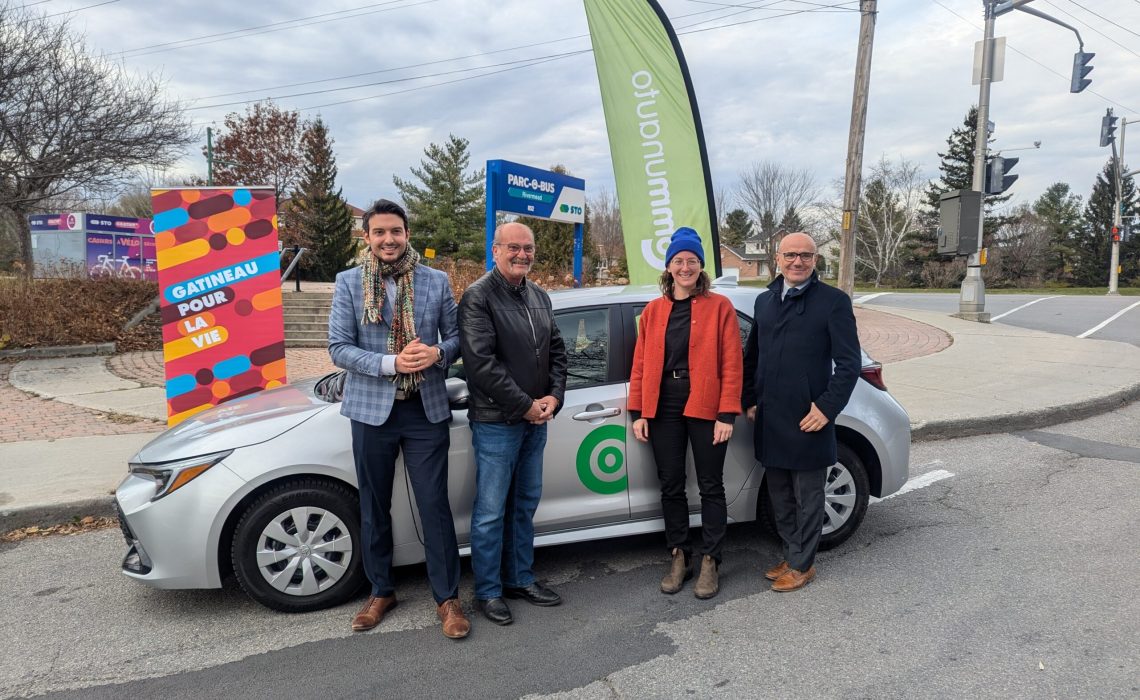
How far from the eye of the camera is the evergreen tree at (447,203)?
136 feet

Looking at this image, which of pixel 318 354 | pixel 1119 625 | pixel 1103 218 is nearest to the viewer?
pixel 1119 625

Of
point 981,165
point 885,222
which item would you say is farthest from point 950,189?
point 981,165

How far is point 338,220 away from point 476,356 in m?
31.9

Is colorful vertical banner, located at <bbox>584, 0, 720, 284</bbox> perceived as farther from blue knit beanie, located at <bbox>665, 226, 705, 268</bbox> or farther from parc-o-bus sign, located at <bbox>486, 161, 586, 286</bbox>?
blue knit beanie, located at <bbox>665, 226, 705, 268</bbox>

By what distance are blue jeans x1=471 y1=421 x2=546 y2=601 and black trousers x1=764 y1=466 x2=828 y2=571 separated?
1241 mm

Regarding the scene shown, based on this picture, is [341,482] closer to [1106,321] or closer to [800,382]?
[800,382]

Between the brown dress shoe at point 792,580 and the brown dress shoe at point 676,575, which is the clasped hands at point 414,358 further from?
the brown dress shoe at point 792,580

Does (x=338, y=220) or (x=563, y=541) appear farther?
(x=338, y=220)

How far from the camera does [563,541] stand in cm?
369

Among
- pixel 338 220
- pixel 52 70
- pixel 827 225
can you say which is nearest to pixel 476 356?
pixel 52 70

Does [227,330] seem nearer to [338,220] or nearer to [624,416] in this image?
[624,416]

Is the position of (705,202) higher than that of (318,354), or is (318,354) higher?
(705,202)

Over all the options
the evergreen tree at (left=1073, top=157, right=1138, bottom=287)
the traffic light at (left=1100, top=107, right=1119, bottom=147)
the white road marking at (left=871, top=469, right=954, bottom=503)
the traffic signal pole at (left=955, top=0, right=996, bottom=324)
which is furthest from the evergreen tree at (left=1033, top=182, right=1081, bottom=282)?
the white road marking at (left=871, top=469, right=954, bottom=503)

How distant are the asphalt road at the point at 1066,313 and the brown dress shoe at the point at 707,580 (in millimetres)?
13356
